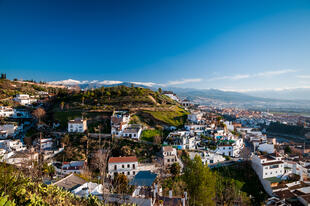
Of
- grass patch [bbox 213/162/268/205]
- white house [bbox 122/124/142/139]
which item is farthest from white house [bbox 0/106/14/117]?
grass patch [bbox 213/162/268/205]

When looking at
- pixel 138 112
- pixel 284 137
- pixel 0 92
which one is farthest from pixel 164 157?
pixel 0 92

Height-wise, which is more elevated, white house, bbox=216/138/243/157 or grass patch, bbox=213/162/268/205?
white house, bbox=216/138/243/157

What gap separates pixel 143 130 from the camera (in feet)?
101

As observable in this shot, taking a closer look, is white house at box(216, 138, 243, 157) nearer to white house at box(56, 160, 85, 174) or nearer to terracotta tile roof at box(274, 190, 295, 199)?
terracotta tile roof at box(274, 190, 295, 199)

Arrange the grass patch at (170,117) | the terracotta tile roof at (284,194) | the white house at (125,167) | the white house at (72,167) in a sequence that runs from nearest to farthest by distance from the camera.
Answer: the terracotta tile roof at (284,194) < the white house at (72,167) < the white house at (125,167) < the grass patch at (170,117)

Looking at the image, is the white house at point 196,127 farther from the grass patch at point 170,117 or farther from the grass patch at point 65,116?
the grass patch at point 65,116

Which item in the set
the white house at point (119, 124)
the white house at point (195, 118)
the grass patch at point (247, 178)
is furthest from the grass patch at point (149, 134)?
the grass patch at point (247, 178)

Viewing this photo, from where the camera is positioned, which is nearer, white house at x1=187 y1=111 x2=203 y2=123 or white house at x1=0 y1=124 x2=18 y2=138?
white house at x1=0 y1=124 x2=18 y2=138

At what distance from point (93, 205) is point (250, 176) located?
2247 cm

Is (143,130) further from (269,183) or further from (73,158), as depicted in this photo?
(269,183)

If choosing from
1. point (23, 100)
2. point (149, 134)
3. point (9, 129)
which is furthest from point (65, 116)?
point (149, 134)

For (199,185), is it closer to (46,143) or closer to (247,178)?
(247,178)

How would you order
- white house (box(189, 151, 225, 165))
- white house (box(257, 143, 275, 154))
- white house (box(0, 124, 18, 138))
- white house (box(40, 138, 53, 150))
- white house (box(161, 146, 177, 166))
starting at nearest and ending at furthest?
white house (box(161, 146, 177, 166)) → white house (box(189, 151, 225, 165)) → white house (box(40, 138, 53, 150)) → white house (box(0, 124, 18, 138)) → white house (box(257, 143, 275, 154))

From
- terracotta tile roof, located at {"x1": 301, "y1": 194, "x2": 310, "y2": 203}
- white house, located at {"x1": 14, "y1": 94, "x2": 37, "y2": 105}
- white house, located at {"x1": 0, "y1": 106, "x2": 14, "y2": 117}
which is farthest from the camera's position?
white house, located at {"x1": 14, "y1": 94, "x2": 37, "y2": 105}
